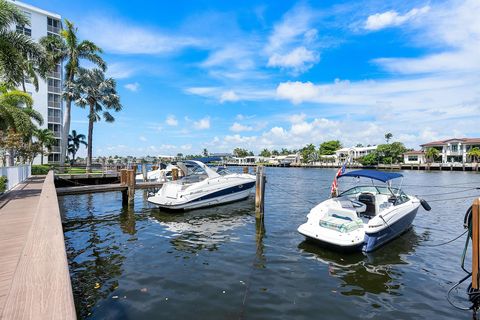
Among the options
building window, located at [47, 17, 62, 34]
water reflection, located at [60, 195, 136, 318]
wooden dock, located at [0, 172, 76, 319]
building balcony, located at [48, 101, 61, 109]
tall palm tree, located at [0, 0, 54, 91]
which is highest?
building window, located at [47, 17, 62, 34]

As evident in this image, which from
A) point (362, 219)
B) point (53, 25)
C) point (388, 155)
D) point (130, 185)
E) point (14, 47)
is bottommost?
point (362, 219)

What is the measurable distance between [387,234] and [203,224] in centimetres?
804

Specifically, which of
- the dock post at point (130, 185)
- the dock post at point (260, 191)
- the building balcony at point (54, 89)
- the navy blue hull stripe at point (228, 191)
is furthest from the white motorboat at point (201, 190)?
the building balcony at point (54, 89)

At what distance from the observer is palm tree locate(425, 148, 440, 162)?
265ft

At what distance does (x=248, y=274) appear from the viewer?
815cm

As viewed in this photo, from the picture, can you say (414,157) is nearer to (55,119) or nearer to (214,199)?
(214,199)

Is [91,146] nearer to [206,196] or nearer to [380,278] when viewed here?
[206,196]

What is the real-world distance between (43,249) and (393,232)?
439 inches

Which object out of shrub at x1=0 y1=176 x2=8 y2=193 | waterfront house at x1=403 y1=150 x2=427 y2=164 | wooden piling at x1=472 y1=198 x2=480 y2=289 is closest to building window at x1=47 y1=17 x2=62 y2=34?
shrub at x1=0 y1=176 x2=8 y2=193

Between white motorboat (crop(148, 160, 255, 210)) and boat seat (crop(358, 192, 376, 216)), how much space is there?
28.6ft

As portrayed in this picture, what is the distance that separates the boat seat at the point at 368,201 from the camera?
1214 cm

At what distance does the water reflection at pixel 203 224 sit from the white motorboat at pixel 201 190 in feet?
1.69

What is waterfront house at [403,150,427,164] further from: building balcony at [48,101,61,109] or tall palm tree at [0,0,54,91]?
tall palm tree at [0,0,54,91]

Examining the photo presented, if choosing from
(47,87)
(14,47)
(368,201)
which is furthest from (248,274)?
(47,87)
